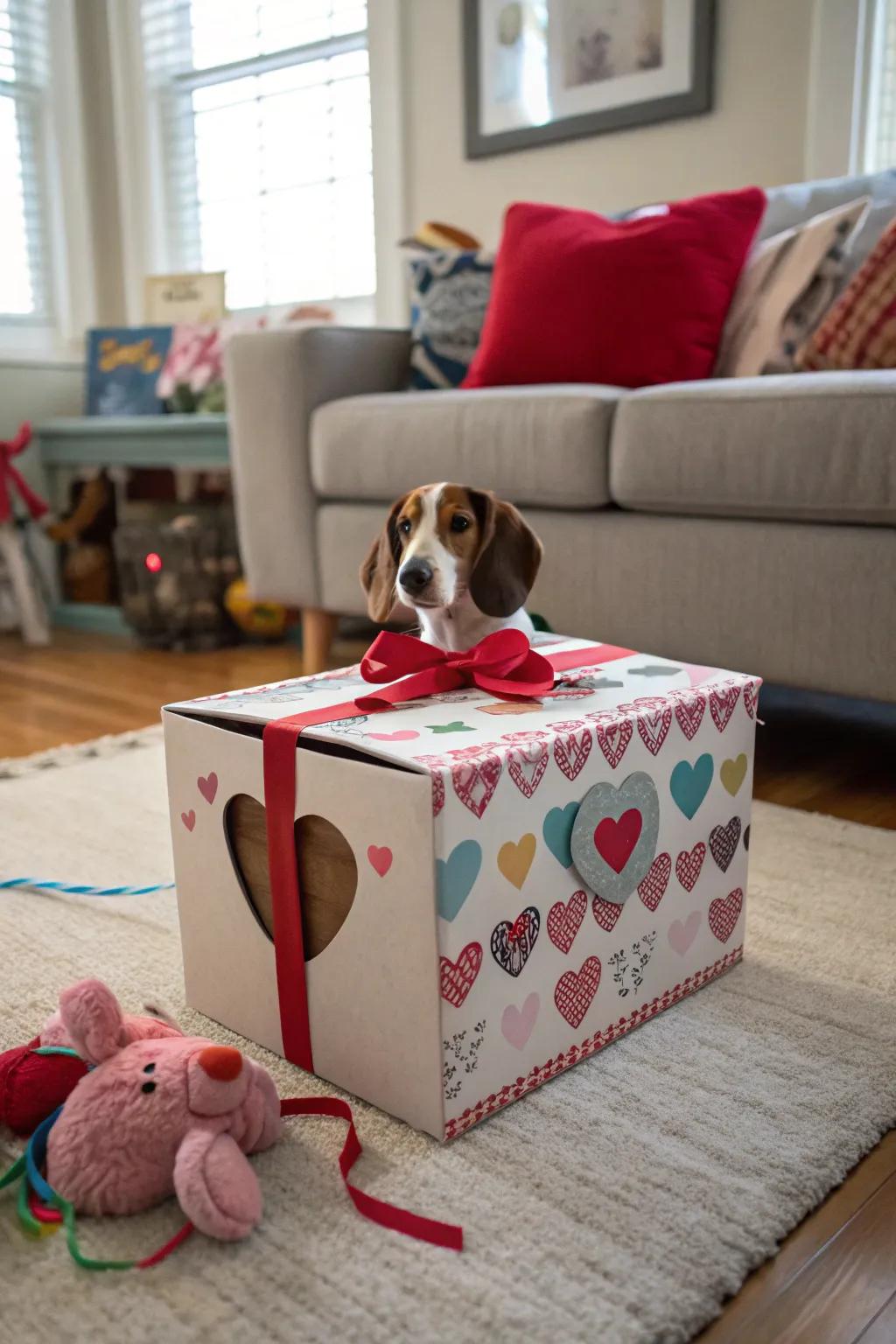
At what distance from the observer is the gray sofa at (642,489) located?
64.4 inches

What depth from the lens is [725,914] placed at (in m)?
1.14

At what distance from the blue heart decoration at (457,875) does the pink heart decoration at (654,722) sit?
22 cm

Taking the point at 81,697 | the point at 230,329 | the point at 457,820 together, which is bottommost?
the point at 81,697

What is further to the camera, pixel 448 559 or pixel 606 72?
pixel 606 72

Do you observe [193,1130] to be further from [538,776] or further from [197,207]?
[197,207]

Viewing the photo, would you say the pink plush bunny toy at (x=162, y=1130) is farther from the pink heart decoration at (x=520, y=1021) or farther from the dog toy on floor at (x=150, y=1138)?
the pink heart decoration at (x=520, y=1021)

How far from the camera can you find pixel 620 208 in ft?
9.52

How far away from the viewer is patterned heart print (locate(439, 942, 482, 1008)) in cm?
85

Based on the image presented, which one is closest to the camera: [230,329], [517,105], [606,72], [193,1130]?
[193,1130]

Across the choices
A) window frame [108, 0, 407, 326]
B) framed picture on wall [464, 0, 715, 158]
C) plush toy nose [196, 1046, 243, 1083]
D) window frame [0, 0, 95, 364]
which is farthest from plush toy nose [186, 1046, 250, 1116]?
→ window frame [0, 0, 95, 364]

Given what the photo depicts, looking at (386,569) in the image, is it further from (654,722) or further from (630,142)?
(630,142)

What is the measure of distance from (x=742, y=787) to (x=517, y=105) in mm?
2500

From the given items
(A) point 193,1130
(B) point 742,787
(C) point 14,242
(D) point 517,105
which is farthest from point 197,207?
(A) point 193,1130

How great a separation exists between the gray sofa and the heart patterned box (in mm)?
618
